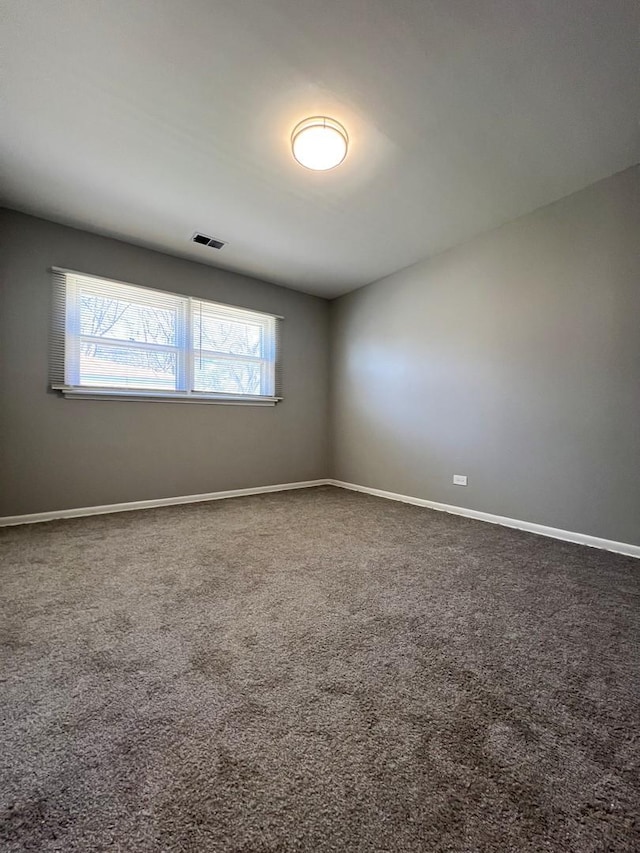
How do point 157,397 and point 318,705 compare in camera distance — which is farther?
point 157,397

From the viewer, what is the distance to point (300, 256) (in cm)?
376

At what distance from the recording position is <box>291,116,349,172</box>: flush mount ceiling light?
6.75 ft

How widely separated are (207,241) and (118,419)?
1.93 meters

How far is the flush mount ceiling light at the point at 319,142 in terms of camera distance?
206cm

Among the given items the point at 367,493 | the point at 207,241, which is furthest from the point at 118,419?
the point at 367,493

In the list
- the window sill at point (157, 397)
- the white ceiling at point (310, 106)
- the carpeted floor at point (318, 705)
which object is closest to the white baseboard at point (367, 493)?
the carpeted floor at point (318, 705)

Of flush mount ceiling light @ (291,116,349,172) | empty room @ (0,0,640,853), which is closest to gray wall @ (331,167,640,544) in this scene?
empty room @ (0,0,640,853)

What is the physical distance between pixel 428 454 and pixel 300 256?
98.1 inches

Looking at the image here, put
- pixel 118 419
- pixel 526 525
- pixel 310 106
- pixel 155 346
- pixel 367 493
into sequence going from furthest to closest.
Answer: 1. pixel 367 493
2. pixel 155 346
3. pixel 118 419
4. pixel 526 525
5. pixel 310 106

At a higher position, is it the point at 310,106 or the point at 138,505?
the point at 310,106

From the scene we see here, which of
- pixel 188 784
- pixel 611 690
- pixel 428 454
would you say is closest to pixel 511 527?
pixel 428 454

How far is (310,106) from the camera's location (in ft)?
6.46

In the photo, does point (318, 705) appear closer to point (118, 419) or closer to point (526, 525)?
point (526, 525)

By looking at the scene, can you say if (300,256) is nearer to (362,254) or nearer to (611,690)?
(362,254)
